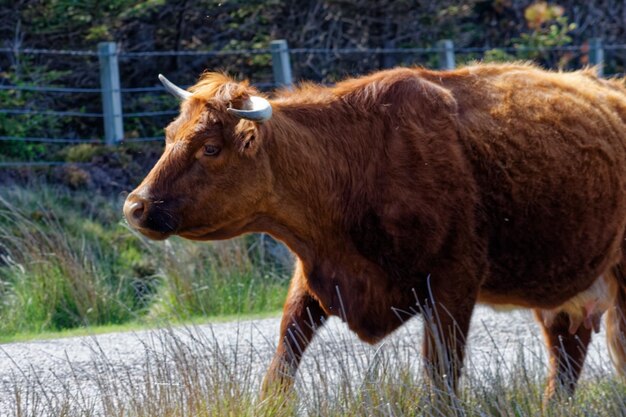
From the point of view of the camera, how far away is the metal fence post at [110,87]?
555 inches

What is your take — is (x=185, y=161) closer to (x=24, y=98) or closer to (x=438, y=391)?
(x=438, y=391)

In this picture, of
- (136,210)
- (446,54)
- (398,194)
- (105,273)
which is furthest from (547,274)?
(446,54)

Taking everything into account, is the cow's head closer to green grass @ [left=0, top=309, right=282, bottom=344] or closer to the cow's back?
the cow's back

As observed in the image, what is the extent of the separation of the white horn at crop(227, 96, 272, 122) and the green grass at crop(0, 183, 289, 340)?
3.65 metres

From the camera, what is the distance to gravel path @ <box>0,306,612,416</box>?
6090 mm

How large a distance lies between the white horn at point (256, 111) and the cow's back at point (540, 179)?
45.9 inches

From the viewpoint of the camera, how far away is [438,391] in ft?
19.0

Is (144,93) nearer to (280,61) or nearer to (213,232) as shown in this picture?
(280,61)

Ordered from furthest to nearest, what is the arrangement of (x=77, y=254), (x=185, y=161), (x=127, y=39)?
(x=127, y=39), (x=77, y=254), (x=185, y=161)

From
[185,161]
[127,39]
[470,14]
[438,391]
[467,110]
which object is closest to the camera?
[438,391]

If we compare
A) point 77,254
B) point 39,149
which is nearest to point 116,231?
point 77,254

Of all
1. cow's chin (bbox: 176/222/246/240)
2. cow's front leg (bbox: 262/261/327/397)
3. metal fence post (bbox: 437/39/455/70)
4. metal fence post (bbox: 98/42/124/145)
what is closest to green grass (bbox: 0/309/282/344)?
cow's front leg (bbox: 262/261/327/397)

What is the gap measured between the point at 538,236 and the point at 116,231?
6757mm

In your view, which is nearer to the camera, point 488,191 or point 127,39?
point 488,191
